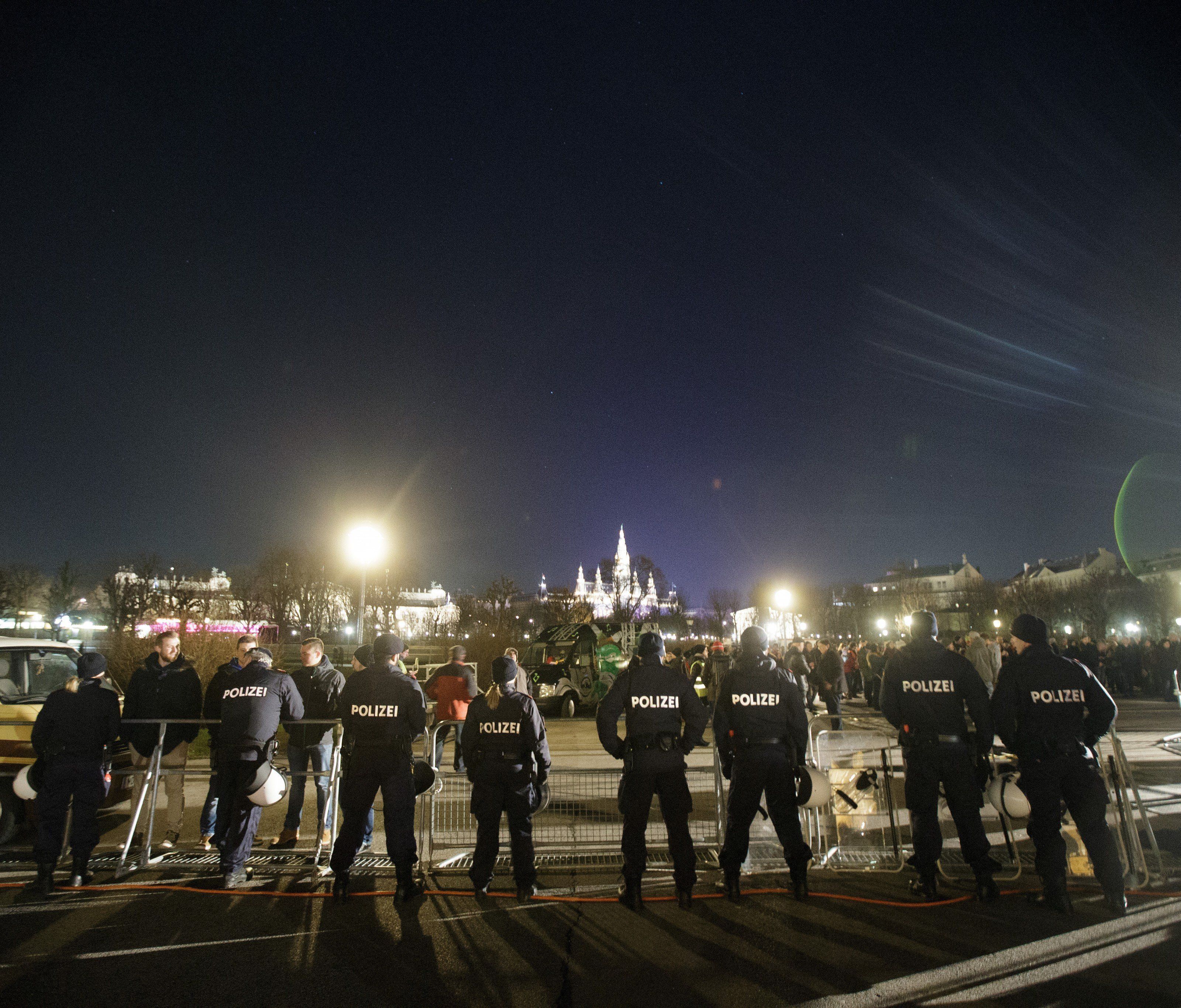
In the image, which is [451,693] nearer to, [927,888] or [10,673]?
[10,673]

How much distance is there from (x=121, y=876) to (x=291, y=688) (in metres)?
2.00

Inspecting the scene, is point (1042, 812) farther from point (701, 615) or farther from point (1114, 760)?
point (701, 615)

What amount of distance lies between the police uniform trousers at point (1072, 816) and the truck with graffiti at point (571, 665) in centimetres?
1407

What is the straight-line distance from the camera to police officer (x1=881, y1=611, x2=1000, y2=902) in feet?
16.8

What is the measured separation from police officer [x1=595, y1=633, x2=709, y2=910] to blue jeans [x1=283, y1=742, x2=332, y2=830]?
10.0ft

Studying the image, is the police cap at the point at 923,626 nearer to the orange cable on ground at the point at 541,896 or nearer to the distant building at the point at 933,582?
the orange cable on ground at the point at 541,896

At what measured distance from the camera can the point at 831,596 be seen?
79812 mm

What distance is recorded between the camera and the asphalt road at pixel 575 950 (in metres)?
3.80

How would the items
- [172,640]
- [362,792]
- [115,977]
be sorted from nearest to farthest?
[115,977], [362,792], [172,640]

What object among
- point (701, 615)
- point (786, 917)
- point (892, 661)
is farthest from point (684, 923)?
point (701, 615)

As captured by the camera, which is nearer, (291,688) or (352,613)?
(291,688)

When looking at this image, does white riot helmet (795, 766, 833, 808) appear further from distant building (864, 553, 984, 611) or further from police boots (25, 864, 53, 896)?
distant building (864, 553, 984, 611)

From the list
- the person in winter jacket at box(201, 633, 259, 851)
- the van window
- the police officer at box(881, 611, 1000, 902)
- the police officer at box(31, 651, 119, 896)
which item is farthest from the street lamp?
the police officer at box(881, 611, 1000, 902)

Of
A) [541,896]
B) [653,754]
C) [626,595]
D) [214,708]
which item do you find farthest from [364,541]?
[626,595]
